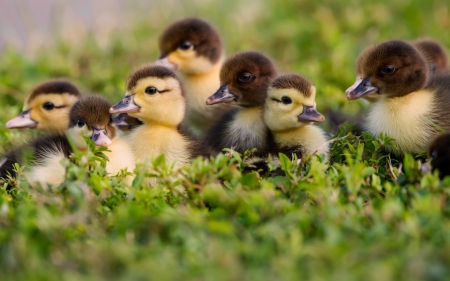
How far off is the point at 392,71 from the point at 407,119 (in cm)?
30

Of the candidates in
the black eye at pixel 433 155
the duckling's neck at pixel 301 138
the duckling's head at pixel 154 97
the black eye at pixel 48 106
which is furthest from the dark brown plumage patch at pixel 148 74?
the black eye at pixel 433 155

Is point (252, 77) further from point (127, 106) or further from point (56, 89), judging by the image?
point (56, 89)

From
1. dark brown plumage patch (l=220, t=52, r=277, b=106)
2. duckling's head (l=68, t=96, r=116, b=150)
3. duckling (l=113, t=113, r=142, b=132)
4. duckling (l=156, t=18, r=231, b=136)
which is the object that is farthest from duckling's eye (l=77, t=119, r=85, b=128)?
duckling (l=156, t=18, r=231, b=136)

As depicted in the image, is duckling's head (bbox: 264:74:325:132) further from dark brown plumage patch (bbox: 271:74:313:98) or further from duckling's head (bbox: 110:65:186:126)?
duckling's head (bbox: 110:65:186:126)

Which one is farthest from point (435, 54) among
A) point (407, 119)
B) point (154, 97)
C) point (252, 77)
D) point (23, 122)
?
point (23, 122)

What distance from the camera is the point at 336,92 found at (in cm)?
587

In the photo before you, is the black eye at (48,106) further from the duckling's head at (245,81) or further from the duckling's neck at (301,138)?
the duckling's neck at (301,138)

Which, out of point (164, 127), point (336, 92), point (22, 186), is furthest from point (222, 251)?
point (336, 92)

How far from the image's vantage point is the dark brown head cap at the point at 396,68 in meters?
4.18

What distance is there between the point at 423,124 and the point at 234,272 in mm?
1933

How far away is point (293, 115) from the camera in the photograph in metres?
4.26

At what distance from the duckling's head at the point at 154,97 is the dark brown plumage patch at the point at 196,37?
1227 mm

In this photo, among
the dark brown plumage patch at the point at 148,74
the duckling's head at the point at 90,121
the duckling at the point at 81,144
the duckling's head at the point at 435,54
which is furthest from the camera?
the duckling's head at the point at 435,54

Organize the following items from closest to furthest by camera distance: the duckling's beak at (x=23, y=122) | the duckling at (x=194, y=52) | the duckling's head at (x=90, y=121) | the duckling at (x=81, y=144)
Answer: the duckling at (x=81, y=144)
the duckling's head at (x=90, y=121)
the duckling's beak at (x=23, y=122)
the duckling at (x=194, y=52)
